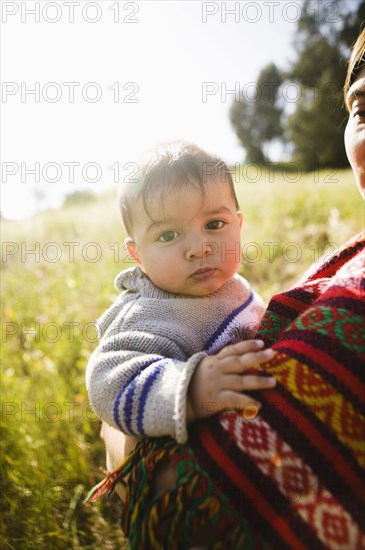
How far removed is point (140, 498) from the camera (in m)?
0.94

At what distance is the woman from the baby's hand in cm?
3

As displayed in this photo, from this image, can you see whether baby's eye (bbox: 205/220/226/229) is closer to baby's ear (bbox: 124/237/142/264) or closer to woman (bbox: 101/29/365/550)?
baby's ear (bbox: 124/237/142/264)

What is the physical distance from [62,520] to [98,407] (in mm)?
1477

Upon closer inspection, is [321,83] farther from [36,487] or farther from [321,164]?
[36,487]

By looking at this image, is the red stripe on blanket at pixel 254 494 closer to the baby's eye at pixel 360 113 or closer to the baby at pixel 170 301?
the baby at pixel 170 301

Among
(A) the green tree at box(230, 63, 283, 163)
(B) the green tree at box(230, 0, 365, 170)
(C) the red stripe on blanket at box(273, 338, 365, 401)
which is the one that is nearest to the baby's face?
(C) the red stripe on blanket at box(273, 338, 365, 401)

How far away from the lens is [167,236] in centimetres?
145

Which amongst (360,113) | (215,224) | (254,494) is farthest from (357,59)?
(254,494)

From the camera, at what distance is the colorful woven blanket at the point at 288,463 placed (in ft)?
2.57

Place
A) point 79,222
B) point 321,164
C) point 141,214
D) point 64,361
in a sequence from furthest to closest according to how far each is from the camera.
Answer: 1. point 321,164
2. point 79,222
3. point 64,361
4. point 141,214

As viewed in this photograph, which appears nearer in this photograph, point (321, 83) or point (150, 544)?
point (150, 544)

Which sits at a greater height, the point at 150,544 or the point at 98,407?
the point at 98,407

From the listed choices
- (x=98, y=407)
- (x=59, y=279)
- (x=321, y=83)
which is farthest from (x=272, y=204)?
(x=321, y=83)

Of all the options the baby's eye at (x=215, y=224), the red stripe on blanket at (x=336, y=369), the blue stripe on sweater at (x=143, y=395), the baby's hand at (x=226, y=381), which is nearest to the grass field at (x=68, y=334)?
the blue stripe on sweater at (x=143, y=395)
